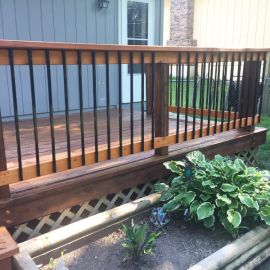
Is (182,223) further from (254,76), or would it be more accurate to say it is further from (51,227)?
(254,76)

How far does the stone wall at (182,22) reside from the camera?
15.5 m

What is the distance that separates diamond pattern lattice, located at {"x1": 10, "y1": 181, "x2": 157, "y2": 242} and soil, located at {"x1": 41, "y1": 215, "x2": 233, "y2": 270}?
0.34m

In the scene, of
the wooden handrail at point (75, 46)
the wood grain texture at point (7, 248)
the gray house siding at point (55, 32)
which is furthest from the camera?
the gray house siding at point (55, 32)

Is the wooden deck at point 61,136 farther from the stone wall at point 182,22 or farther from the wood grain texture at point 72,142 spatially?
the stone wall at point 182,22

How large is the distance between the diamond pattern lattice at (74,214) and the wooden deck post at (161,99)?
495 mm

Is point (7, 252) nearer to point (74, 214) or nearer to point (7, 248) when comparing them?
point (7, 248)

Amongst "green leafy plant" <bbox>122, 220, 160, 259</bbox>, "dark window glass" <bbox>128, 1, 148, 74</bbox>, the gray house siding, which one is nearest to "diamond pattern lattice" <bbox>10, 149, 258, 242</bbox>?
"green leafy plant" <bbox>122, 220, 160, 259</bbox>

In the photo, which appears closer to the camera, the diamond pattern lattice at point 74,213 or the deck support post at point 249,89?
the diamond pattern lattice at point 74,213

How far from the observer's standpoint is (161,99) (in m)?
3.12

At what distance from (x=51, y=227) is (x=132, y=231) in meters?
0.75

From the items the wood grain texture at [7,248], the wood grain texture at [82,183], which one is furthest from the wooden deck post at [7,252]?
the wood grain texture at [82,183]

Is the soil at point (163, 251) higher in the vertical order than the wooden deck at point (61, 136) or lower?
lower

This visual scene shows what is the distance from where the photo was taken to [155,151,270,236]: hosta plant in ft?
8.66

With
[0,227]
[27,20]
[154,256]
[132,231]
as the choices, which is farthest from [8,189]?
[27,20]
